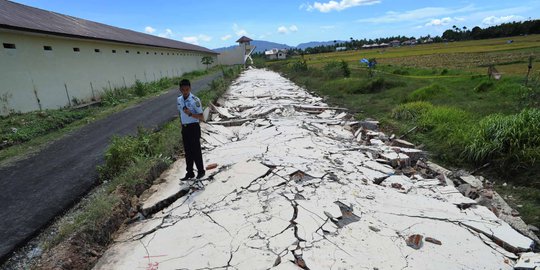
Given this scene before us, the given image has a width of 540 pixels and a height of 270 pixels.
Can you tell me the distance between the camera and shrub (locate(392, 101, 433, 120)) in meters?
8.31

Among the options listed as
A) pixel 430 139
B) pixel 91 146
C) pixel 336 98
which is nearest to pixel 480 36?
Answer: pixel 336 98

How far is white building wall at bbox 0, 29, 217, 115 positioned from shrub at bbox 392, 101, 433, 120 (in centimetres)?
1117

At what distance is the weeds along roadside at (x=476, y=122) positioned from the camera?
4934mm

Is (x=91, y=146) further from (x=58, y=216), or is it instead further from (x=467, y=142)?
(x=467, y=142)

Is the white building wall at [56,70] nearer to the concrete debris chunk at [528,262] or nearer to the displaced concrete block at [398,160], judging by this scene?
the displaced concrete block at [398,160]

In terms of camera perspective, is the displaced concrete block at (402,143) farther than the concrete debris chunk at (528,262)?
Yes

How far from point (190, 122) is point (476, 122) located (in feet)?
19.5

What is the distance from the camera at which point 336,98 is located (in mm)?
13016

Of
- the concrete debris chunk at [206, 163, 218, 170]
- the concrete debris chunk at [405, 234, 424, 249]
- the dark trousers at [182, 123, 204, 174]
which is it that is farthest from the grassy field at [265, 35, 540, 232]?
the dark trousers at [182, 123, 204, 174]

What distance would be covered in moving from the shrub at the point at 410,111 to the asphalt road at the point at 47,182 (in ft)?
23.1

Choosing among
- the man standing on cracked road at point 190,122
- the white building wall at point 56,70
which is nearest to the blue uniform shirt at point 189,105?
the man standing on cracked road at point 190,122

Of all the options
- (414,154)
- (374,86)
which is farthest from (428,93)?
(414,154)

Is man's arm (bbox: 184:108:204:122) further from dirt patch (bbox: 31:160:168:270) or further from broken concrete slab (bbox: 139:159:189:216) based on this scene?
dirt patch (bbox: 31:160:168:270)

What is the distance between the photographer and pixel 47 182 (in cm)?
502
